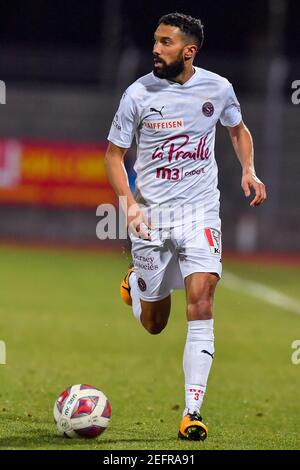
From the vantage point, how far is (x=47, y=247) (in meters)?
26.9

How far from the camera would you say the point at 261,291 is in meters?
18.8

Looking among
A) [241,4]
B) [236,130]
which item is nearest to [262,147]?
[241,4]

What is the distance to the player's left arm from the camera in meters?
7.73

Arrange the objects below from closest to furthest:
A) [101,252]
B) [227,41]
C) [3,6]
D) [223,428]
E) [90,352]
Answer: [223,428] < [90,352] < [101,252] < [3,6] < [227,41]

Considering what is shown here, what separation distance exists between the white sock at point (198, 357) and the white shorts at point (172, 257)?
1.23 ft

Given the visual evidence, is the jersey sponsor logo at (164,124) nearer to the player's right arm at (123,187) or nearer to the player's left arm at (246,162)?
the player's right arm at (123,187)

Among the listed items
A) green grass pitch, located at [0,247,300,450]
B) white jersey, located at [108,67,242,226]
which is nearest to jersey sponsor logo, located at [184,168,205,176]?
white jersey, located at [108,67,242,226]

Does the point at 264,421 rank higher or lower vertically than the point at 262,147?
lower

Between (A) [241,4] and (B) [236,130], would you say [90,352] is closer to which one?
(B) [236,130]

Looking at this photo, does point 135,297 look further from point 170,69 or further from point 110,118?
point 110,118

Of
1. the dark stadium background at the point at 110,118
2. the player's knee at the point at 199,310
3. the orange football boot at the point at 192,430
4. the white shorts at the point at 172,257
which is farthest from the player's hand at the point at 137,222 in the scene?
the dark stadium background at the point at 110,118

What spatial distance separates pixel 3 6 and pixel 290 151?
10.4m

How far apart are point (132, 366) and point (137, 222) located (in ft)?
13.5

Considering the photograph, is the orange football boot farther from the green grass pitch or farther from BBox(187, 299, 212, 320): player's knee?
BBox(187, 299, 212, 320): player's knee
